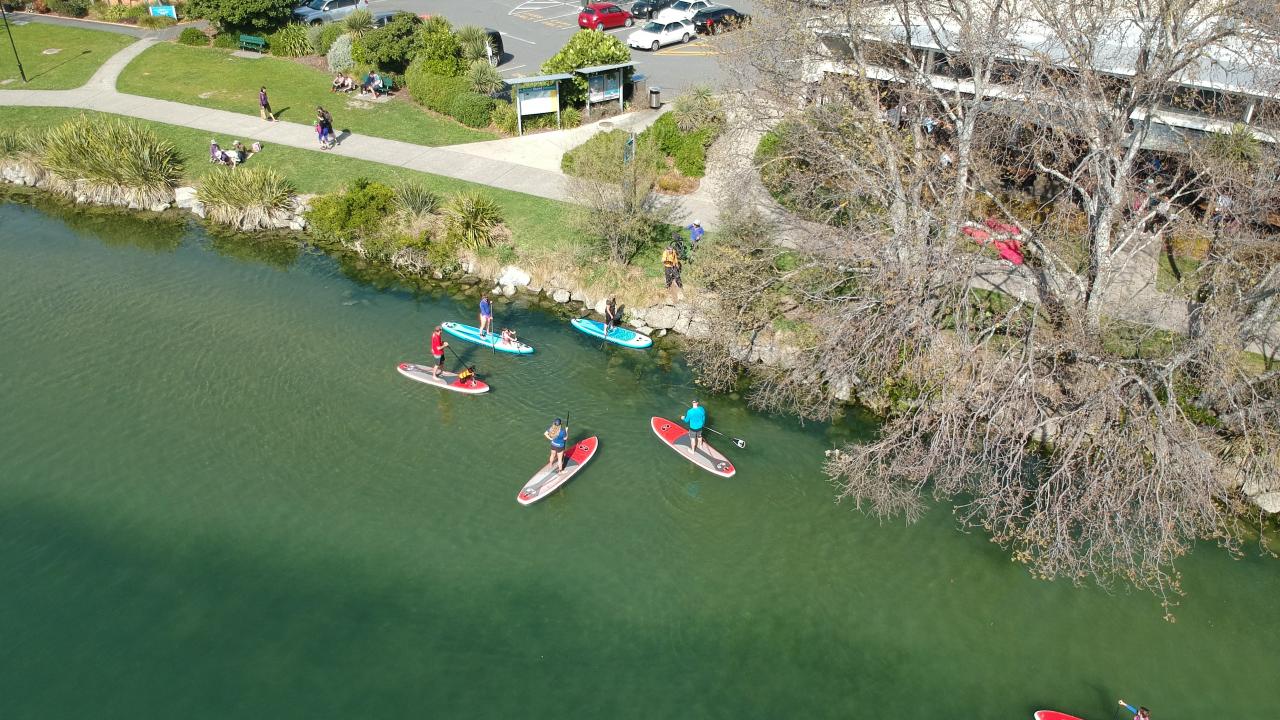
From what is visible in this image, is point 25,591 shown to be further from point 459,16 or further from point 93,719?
point 459,16

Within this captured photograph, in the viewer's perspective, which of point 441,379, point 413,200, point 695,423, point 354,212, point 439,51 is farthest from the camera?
point 439,51

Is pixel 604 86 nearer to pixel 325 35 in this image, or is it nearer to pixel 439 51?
pixel 439 51

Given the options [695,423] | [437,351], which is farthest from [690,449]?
[437,351]

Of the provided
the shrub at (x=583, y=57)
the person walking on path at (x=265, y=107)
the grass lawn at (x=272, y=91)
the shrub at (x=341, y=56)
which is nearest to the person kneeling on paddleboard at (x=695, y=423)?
the grass lawn at (x=272, y=91)

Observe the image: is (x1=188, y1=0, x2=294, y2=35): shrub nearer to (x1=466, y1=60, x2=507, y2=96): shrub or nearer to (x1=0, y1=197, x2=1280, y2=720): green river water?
(x1=466, y1=60, x2=507, y2=96): shrub

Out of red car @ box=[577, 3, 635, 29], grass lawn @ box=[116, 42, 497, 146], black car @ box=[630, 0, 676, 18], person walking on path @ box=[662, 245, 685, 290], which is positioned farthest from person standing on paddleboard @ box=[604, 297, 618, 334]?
black car @ box=[630, 0, 676, 18]
